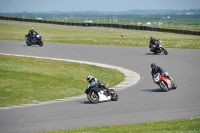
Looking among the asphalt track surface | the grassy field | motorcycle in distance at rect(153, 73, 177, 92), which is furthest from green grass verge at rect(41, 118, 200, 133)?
motorcycle in distance at rect(153, 73, 177, 92)

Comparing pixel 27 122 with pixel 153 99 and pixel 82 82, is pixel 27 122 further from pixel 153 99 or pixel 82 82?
pixel 82 82

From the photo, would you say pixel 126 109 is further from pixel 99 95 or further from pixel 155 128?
pixel 155 128

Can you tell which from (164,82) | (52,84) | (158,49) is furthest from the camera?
(158,49)

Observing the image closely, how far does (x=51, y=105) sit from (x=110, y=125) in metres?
5.62

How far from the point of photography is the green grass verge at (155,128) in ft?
48.9

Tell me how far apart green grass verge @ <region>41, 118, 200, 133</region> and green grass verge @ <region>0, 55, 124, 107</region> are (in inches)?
309

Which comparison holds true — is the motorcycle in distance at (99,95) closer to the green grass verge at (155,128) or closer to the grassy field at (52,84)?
the grassy field at (52,84)

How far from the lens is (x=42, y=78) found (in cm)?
2886

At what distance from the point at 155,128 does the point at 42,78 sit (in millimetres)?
14437

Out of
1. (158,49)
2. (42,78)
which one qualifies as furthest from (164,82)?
(158,49)

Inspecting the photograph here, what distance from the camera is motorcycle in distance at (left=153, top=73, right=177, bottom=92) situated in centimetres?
2386

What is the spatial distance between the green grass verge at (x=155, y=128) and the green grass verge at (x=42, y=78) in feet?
25.8

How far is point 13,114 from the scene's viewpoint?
19688mm

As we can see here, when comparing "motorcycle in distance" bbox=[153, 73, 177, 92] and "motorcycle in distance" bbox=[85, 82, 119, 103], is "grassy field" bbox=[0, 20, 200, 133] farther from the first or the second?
"motorcycle in distance" bbox=[153, 73, 177, 92]
